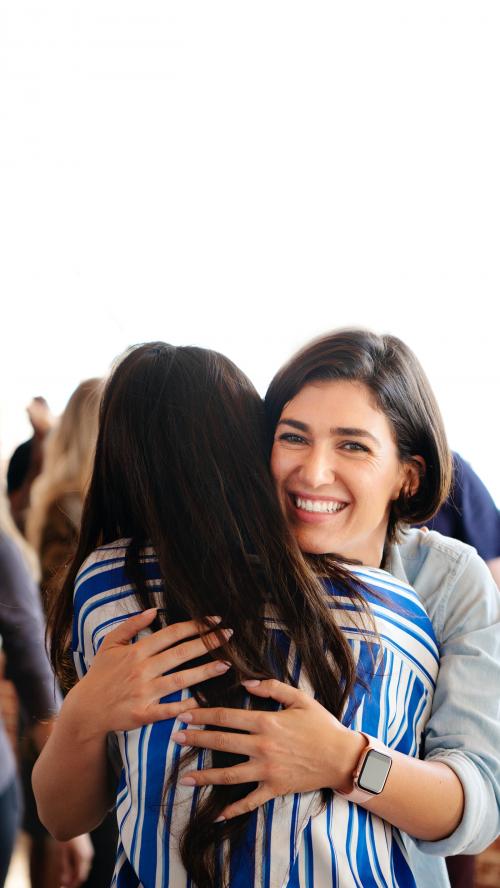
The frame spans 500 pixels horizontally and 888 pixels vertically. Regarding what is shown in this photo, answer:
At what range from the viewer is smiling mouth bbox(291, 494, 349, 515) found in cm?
116

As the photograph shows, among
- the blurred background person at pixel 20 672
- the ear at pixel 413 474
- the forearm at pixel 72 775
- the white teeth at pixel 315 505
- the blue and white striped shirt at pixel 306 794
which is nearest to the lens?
the blue and white striped shirt at pixel 306 794

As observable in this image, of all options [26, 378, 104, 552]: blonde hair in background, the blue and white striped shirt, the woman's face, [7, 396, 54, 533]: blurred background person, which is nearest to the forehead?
the woman's face

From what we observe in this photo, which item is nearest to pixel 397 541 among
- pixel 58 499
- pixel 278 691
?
pixel 278 691

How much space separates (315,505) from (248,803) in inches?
16.2

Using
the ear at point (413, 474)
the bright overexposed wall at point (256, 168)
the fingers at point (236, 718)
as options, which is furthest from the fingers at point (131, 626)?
the bright overexposed wall at point (256, 168)

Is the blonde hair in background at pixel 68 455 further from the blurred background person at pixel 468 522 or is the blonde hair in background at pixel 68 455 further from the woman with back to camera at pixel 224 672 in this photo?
the woman with back to camera at pixel 224 672

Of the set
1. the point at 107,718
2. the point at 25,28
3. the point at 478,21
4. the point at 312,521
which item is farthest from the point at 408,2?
the point at 107,718

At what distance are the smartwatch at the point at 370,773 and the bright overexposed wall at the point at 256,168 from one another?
1.61m

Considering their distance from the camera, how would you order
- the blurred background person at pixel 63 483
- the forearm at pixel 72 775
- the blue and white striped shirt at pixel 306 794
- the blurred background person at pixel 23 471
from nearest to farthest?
the blue and white striped shirt at pixel 306 794, the forearm at pixel 72 775, the blurred background person at pixel 63 483, the blurred background person at pixel 23 471

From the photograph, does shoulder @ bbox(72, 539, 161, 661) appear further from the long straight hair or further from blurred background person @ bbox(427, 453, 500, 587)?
blurred background person @ bbox(427, 453, 500, 587)

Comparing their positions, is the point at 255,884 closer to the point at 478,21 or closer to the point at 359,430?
the point at 359,430

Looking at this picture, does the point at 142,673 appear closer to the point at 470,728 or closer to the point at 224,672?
the point at 224,672

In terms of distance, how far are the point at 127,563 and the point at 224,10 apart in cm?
232

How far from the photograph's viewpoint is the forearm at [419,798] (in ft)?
3.15
